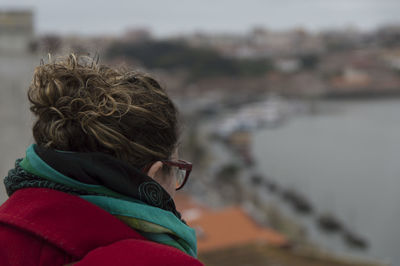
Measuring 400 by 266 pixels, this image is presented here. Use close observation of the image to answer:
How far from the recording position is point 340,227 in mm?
10438

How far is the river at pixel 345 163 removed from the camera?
31.9 ft

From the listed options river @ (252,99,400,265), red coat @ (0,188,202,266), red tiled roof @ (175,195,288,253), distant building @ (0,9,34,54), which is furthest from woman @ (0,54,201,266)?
river @ (252,99,400,265)

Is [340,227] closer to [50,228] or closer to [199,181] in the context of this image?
[199,181]

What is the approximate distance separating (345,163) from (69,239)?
1320cm

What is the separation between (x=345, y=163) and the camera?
1299cm

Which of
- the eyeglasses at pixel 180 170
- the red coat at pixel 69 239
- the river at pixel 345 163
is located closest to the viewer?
the red coat at pixel 69 239

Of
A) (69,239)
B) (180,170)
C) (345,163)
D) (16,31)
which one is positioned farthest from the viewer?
(345,163)

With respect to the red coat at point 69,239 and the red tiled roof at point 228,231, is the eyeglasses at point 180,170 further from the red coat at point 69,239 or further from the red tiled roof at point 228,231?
the red tiled roof at point 228,231

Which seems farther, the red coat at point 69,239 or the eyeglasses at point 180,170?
the eyeglasses at point 180,170

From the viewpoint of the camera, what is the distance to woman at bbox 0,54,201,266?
420 mm

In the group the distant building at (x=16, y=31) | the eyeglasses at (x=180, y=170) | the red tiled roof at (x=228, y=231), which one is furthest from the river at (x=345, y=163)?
the eyeglasses at (x=180, y=170)

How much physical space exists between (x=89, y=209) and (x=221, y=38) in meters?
31.6

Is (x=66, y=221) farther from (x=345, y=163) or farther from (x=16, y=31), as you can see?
(x=345, y=163)

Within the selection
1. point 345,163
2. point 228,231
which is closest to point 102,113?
point 228,231
